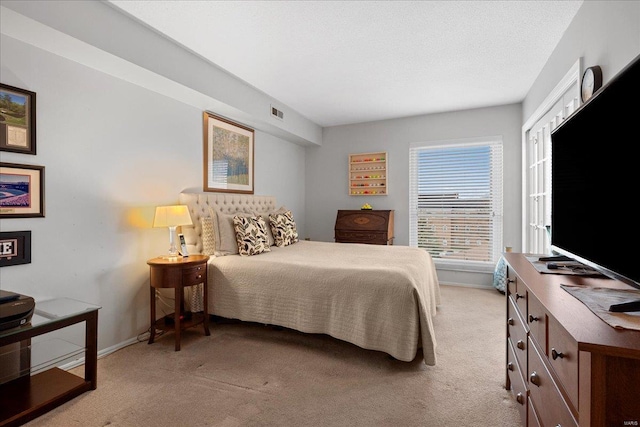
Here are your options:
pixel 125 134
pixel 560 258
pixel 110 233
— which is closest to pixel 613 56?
pixel 560 258

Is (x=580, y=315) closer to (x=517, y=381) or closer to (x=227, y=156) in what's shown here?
(x=517, y=381)

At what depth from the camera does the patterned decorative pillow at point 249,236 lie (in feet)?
10.5

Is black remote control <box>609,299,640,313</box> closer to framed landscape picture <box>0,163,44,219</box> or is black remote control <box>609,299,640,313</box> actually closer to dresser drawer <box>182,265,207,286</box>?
dresser drawer <box>182,265,207,286</box>

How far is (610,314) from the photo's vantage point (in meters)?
0.90

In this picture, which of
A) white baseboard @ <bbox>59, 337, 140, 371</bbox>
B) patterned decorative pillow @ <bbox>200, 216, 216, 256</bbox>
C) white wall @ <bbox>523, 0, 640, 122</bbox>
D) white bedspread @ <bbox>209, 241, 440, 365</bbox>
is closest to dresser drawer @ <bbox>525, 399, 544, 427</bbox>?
white bedspread @ <bbox>209, 241, 440, 365</bbox>

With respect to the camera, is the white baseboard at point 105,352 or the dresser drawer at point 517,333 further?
the white baseboard at point 105,352

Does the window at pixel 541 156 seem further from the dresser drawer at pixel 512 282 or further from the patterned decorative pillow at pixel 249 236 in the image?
the patterned decorative pillow at pixel 249 236

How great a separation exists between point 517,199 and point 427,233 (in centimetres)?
132

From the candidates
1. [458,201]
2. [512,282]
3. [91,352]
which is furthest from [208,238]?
[458,201]

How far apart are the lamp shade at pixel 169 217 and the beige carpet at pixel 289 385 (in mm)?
1046

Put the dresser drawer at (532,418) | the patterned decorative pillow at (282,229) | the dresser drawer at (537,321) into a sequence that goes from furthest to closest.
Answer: the patterned decorative pillow at (282,229) < the dresser drawer at (532,418) < the dresser drawer at (537,321)

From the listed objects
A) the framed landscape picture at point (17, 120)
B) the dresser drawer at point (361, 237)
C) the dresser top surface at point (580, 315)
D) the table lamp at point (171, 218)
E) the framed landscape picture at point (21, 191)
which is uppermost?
the framed landscape picture at point (17, 120)

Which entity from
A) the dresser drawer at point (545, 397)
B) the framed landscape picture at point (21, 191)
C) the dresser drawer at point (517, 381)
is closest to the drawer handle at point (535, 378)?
the dresser drawer at point (545, 397)

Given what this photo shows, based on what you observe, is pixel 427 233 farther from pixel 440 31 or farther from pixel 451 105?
pixel 440 31
